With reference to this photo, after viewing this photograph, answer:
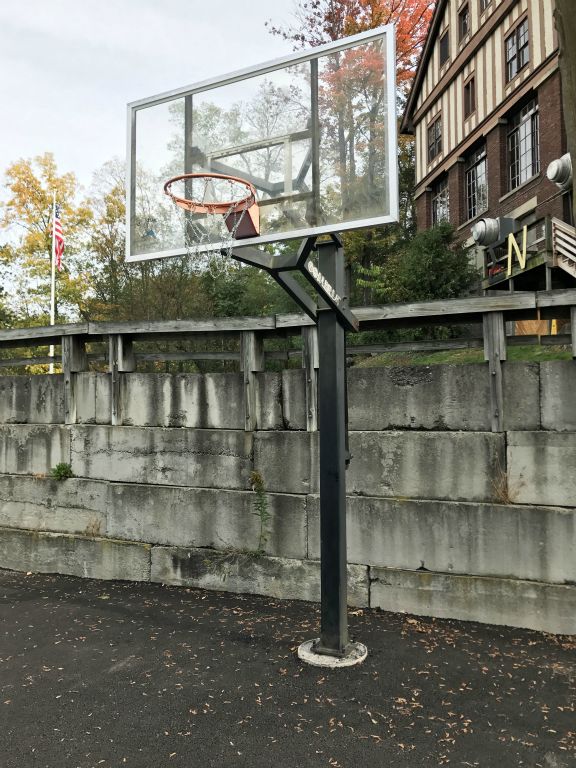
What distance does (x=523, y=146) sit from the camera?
1758cm

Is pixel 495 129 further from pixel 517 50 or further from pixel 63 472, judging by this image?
pixel 63 472

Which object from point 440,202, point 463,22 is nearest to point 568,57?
point 463,22

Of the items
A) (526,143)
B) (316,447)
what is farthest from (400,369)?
(526,143)

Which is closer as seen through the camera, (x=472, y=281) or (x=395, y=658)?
(x=395, y=658)

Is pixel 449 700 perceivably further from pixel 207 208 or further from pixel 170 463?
pixel 207 208

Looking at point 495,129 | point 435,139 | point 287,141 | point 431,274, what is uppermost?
point 435,139

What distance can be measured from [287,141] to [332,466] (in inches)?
118

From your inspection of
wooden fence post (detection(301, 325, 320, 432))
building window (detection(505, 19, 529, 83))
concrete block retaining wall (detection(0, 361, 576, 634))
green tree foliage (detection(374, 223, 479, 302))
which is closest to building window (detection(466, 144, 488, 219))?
building window (detection(505, 19, 529, 83))

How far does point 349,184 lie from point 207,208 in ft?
4.64

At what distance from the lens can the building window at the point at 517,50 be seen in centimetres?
1688

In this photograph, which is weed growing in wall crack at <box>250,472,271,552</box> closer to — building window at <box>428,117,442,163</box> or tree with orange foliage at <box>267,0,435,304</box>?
tree with orange foliage at <box>267,0,435,304</box>

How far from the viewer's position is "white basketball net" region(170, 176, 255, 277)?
17.4 feet

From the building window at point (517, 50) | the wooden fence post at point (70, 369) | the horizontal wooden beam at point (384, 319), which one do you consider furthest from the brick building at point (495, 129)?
the wooden fence post at point (70, 369)

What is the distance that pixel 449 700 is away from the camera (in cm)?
420
